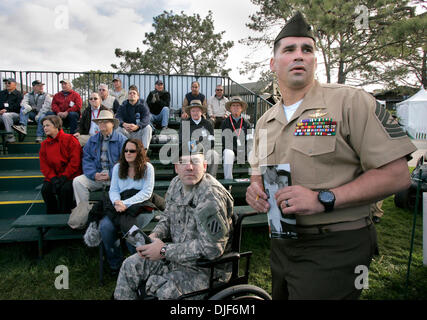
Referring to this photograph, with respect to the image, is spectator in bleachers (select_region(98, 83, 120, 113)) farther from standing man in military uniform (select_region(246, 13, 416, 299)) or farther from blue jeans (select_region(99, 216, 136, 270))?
standing man in military uniform (select_region(246, 13, 416, 299))

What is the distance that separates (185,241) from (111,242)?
1.60m

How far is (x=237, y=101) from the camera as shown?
6.25m

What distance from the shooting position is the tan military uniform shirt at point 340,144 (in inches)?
42.1

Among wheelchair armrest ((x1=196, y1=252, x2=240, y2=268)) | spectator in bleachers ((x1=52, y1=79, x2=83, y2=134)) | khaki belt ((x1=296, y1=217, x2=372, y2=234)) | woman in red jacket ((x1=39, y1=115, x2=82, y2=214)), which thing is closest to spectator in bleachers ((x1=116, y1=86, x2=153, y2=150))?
spectator in bleachers ((x1=52, y1=79, x2=83, y2=134))

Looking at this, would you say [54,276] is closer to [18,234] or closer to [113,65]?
[18,234]

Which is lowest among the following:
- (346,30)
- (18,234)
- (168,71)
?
(18,234)

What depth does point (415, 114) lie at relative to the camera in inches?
616

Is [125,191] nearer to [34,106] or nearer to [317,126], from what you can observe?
[317,126]

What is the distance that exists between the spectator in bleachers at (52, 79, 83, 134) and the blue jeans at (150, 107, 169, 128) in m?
1.89

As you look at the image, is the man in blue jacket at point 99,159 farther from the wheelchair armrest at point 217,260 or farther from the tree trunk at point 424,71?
the tree trunk at point 424,71

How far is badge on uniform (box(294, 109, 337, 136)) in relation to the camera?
118 centimetres

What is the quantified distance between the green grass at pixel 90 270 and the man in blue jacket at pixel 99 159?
2.82 feet
